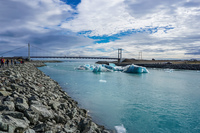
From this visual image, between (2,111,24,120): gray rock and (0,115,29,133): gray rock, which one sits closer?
(0,115,29,133): gray rock

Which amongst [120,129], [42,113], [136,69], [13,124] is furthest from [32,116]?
[136,69]

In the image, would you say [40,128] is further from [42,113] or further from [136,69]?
[136,69]

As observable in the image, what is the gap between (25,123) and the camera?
97.9 inches

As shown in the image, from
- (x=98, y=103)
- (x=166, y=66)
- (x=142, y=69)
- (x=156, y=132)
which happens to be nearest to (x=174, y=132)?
(x=156, y=132)

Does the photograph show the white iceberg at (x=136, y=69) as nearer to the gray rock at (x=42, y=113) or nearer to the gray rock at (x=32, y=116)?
the gray rock at (x=42, y=113)

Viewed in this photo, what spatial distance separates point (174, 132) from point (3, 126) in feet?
13.7

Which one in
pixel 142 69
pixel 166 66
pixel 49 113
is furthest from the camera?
pixel 166 66

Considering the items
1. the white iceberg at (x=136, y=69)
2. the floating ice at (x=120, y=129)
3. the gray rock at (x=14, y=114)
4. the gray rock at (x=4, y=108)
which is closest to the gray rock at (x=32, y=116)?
the gray rock at (x=14, y=114)

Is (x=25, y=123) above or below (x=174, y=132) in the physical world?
above

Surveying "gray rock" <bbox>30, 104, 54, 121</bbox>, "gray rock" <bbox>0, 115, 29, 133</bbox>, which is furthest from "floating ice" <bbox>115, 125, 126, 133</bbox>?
"gray rock" <bbox>0, 115, 29, 133</bbox>

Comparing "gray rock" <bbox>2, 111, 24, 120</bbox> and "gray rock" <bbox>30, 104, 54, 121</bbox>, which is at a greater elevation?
"gray rock" <bbox>2, 111, 24, 120</bbox>

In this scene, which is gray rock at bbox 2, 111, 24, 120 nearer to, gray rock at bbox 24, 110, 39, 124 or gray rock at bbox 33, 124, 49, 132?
gray rock at bbox 24, 110, 39, 124

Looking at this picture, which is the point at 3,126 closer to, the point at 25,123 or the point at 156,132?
the point at 25,123

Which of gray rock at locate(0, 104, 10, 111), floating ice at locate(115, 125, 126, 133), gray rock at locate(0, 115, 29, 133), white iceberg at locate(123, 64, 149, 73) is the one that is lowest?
floating ice at locate(115, 125, 126, 133)
